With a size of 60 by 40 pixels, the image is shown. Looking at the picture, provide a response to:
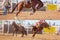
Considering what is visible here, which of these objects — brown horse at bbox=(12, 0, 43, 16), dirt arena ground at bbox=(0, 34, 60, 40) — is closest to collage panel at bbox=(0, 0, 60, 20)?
brown horse at bbox=(12, 0, 43, 16)

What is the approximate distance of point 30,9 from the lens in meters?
1.27

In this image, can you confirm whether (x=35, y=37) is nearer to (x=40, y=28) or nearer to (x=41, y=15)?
(x=40, y=28)

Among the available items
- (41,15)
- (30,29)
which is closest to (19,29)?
(30,29)

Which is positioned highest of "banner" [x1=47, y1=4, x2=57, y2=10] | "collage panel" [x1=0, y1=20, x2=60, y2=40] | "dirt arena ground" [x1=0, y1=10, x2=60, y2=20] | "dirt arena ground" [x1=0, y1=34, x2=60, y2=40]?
"banner" [x1=47, y1=4, x2=57, y2=10]

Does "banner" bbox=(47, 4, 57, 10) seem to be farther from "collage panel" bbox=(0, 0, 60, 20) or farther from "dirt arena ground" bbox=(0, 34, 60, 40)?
"dirt arena ground" bbox=(0, 34, 60, 40)

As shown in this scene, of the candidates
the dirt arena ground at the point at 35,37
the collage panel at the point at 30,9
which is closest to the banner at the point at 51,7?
the collage panel at the point at 30,9

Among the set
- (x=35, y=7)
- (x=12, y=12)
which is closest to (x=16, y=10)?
(x=12, y=12)

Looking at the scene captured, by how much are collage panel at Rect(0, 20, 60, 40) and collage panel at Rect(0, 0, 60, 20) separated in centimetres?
4

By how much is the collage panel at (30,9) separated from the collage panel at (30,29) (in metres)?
0.04

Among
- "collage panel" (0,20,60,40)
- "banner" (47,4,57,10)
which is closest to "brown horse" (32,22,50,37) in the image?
"collage panel" (0,20,60,40)

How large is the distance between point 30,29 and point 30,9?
0.54 feet

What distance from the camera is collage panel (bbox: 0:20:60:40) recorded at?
1263mm

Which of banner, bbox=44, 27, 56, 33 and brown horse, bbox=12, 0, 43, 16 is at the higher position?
brown horse, bbox=12, 0, 43, 16

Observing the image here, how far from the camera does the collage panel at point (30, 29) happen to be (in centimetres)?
126
